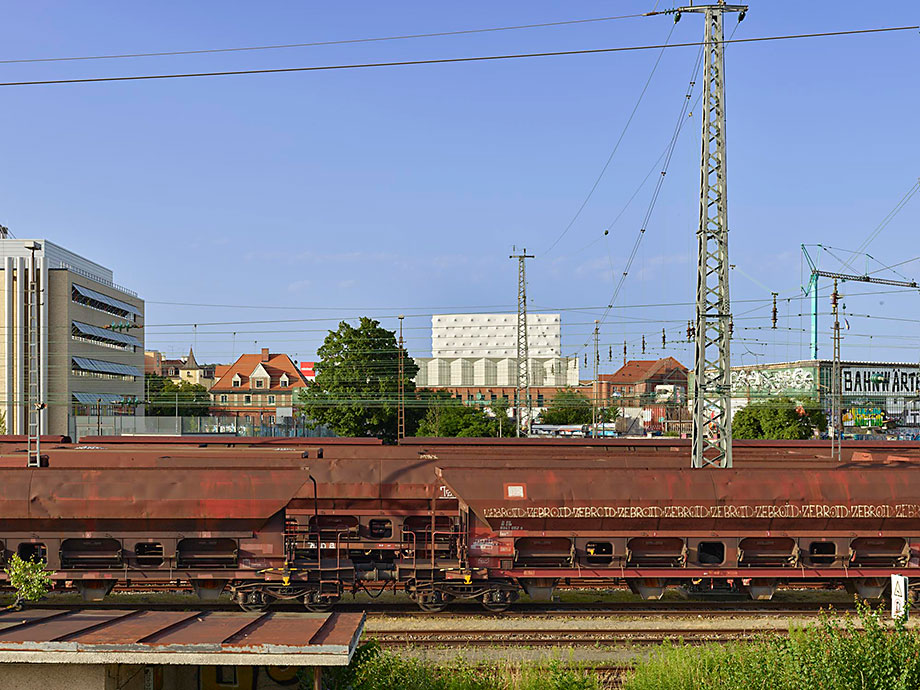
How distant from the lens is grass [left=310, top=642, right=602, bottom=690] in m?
10.7

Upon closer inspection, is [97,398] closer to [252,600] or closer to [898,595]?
[252,600]

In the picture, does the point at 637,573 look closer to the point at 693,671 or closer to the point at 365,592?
the point at 693,671

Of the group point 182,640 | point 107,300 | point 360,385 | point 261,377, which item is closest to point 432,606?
point 182,640

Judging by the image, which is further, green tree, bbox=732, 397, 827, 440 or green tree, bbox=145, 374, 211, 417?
green tree, bbox=145, 374, 211, 417

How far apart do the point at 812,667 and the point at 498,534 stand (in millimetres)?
8009

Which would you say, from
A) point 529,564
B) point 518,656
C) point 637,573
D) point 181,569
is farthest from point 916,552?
point 181,569

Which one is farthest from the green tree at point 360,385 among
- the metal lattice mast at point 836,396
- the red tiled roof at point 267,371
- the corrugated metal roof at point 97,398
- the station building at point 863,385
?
the red tiled roof at point 267,371

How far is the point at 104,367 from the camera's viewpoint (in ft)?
239

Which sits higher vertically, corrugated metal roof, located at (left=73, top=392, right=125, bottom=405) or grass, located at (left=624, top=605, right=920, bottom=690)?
corrugated metal roof, located at (left=73, top=392, right=125, bottom=405)

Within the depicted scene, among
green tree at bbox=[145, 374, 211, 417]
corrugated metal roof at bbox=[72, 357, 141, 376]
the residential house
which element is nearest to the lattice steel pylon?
corrugated metal roof at bbox=[72, 357, 141, 376]

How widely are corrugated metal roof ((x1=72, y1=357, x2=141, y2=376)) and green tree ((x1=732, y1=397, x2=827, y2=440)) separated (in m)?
60.6

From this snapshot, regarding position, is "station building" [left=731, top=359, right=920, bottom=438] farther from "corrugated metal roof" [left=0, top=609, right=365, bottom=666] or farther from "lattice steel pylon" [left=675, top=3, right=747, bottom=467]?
"corrugated metal roof" [left=0, top=609, right=365, bottom=666]

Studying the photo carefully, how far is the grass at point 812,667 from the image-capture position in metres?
9.77

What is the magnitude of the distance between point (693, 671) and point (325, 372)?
52.9 metres
